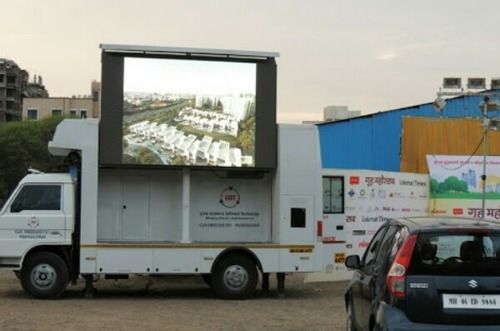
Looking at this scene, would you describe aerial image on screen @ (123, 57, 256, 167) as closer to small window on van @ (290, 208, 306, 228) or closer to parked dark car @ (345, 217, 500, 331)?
small window on van @ (290, 208, 306, 228)

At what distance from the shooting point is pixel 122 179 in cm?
1527

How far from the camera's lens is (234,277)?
1477cm

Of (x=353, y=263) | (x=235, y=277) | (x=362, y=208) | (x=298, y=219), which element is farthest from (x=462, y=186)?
(x=353, y=263)

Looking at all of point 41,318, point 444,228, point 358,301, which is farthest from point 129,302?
point 444,228

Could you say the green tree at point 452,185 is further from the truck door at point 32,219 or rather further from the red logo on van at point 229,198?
the truck door at point 32,219

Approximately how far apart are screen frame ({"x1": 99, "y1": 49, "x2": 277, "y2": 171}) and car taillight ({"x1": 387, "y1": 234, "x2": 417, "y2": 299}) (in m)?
7.93

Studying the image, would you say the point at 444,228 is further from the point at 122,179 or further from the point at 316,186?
the point at 122,179

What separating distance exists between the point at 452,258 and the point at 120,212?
9.36 m

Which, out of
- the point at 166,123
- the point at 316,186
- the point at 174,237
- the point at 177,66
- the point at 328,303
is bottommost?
the point at 328,303

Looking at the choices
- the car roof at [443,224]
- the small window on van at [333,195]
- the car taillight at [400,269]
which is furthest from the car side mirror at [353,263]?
the small window on van at [333,195]

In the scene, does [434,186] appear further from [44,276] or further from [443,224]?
[443,224]

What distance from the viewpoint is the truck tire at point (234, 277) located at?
1473 cm

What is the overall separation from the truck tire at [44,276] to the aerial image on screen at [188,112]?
2418mm

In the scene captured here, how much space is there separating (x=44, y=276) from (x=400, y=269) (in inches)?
359
